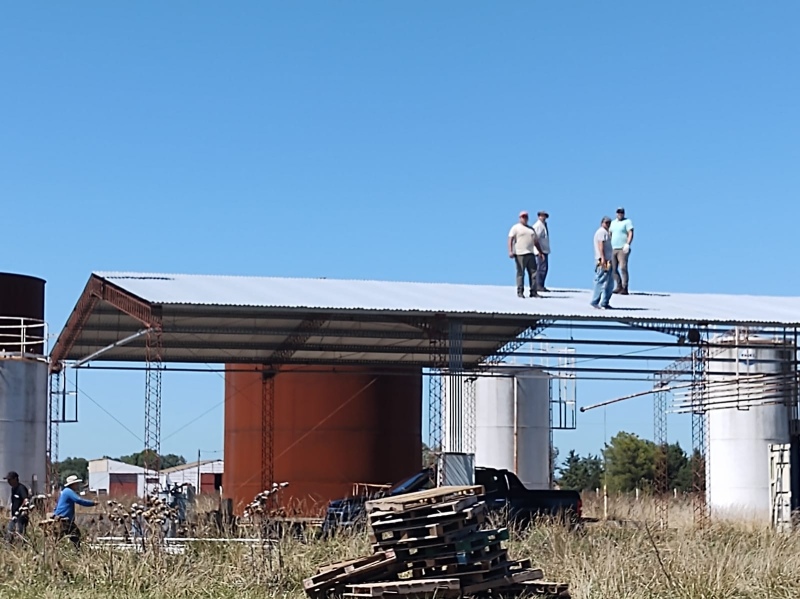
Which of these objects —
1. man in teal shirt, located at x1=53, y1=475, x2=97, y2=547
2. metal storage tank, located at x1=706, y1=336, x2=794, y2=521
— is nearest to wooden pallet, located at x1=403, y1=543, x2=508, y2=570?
man in teal shirt, located at x1=53, y1=475, x2=97, y2=547

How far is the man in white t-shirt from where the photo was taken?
27188 mm

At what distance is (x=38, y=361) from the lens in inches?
1380

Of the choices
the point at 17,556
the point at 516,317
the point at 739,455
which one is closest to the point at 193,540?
the point at 17,556

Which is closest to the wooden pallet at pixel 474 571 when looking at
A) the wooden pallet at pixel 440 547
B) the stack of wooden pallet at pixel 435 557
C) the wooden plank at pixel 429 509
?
the stack of wooden pallet at pixel 435 557

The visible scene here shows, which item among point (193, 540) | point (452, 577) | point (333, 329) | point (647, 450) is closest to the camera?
point (452, 577)

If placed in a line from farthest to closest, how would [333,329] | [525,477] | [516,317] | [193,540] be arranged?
[525,477] → [333,329] → [516,317] → [193,540]

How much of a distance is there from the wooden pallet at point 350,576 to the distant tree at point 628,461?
6028cm

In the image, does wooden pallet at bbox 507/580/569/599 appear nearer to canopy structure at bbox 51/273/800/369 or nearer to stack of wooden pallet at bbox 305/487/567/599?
stack of wooden pallet at bbox 305/487/567/599

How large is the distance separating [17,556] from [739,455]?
77.7 feet

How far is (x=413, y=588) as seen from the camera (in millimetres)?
15633

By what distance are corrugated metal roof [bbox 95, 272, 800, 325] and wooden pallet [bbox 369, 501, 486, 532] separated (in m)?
8.24

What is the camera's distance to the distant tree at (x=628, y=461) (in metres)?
76.0

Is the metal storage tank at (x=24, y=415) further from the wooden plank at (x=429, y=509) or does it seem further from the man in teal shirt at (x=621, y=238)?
the wooden plank at (x=429, y=509)

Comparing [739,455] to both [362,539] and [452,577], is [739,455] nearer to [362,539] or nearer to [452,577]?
[362,539]
